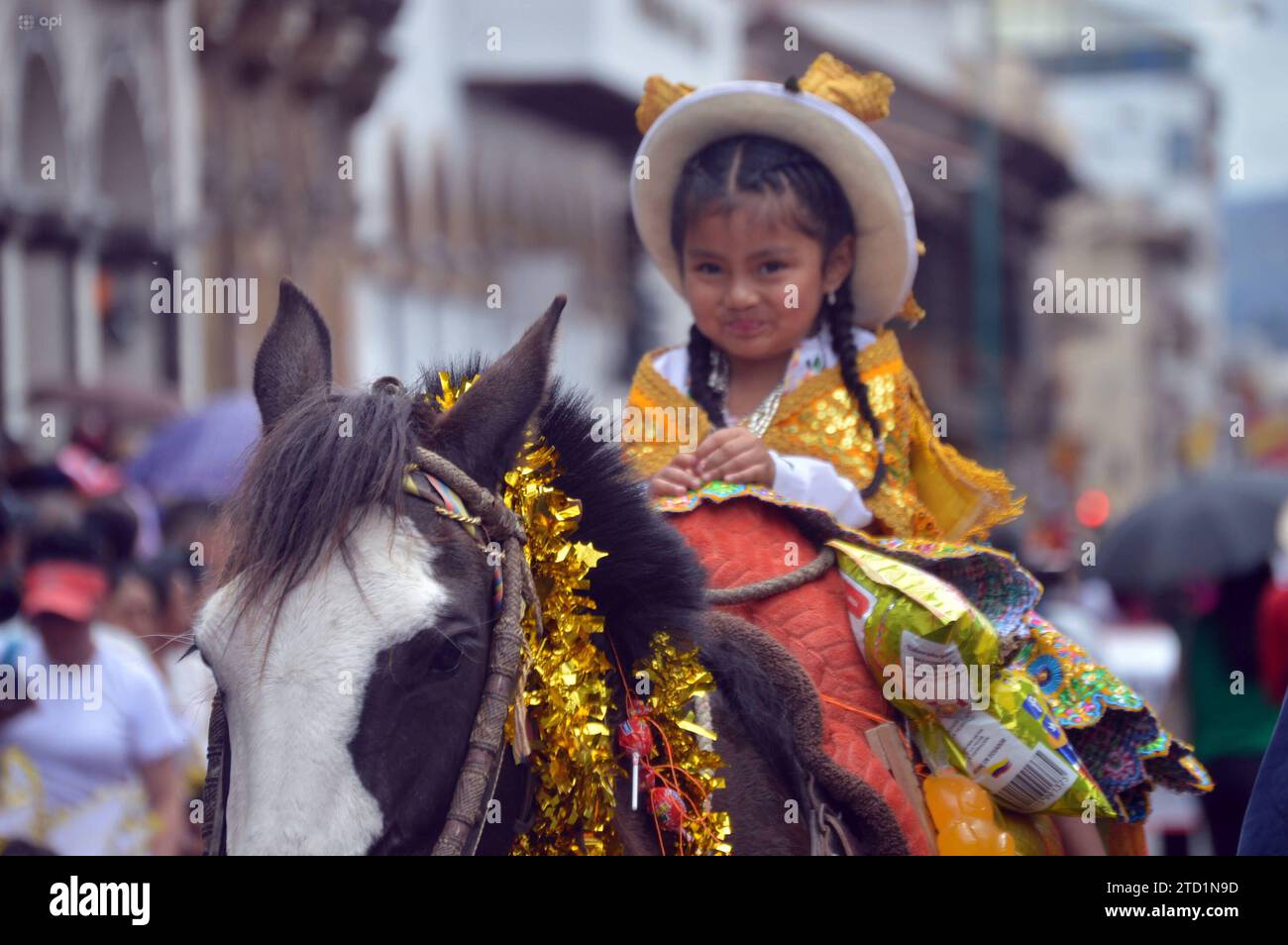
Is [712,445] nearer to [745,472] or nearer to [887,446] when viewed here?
[745,472]

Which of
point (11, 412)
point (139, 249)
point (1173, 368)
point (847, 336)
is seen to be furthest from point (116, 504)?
point (1173, 368)

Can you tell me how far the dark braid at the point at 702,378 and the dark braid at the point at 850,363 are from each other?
11.0 inches

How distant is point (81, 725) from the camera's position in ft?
21.8

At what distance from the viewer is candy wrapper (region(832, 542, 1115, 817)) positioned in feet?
12.5

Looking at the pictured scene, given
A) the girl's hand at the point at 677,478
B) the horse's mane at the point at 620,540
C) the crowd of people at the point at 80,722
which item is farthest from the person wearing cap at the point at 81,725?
the horse's mane at the point at 620,540

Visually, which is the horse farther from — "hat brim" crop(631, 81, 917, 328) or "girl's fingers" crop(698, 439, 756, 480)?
"hat brim" crop(631, 81, 917, 328)

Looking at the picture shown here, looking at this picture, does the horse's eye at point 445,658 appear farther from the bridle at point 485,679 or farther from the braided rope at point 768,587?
the braided rope at point 768,587

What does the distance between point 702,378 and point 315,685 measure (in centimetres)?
178

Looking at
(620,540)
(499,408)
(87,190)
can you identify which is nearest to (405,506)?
(499,408)

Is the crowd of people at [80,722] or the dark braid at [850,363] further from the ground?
the dark braid at [850,363]

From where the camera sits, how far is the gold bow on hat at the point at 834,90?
15.1ft
